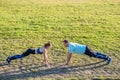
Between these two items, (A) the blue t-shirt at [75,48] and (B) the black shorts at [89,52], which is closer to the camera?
(A) the blue t-shirt at [75,48]

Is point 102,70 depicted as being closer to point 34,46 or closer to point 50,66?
point 50,66

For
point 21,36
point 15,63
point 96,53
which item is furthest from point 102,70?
point 21,36

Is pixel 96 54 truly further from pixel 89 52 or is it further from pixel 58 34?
pixel 58 34

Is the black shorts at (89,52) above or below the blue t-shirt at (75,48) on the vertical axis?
below

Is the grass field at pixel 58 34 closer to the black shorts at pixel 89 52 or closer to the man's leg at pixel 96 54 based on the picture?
the man's leg at pixel 96 54

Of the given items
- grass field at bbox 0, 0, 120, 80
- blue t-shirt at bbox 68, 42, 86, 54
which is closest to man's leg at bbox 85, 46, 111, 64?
blue t-shirt at bbox 68, 42, 86, 54

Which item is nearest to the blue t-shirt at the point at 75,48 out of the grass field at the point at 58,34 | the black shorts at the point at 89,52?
the black shorts at the point at 89,52

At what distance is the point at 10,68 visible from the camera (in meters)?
13.1

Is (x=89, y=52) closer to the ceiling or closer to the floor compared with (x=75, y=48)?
closer to the floor

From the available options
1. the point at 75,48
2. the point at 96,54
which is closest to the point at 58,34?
the point at 96,54

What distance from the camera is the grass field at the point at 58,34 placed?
508 inches

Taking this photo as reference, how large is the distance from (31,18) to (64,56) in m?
4.95

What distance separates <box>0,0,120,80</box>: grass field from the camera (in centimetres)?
1290

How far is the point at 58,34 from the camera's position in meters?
16.3
